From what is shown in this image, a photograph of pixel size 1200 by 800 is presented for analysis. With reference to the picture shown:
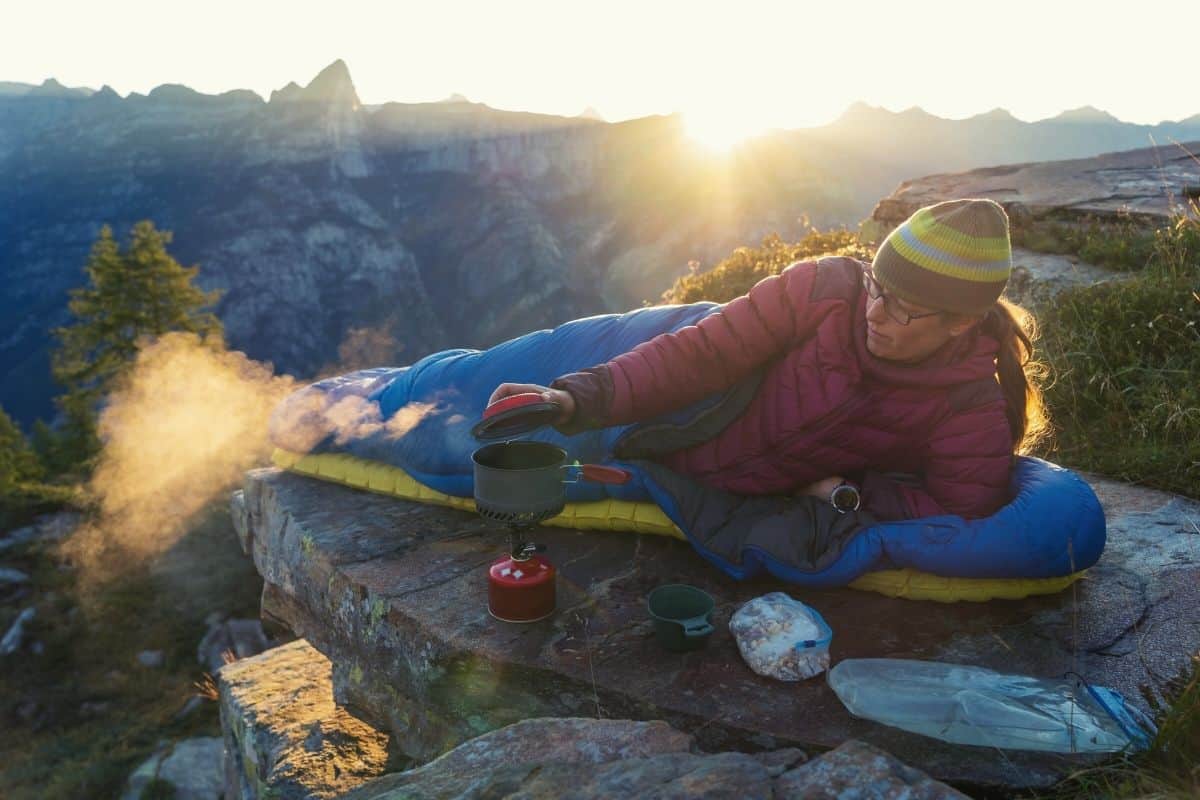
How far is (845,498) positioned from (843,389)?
1.55 feet

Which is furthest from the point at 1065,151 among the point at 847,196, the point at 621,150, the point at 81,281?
the point at 81,281

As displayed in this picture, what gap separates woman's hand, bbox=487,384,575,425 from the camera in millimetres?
2330

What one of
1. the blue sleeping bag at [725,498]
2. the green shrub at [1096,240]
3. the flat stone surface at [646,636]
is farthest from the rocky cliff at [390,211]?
the flat stone surface at [646,636]

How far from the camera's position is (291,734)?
3527 mm

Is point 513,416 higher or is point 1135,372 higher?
point 513,416

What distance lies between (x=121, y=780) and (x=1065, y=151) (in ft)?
429

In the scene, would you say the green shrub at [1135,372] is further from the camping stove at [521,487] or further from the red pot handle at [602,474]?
the camping stove at [521,487]

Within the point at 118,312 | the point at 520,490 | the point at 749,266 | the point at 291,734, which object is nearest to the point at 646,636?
the point at 520,490

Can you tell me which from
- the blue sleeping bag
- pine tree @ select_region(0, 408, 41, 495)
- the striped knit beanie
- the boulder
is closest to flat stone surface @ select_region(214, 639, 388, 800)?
the blue sleeping bag

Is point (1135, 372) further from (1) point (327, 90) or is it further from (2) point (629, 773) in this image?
(1) point (327, 90)

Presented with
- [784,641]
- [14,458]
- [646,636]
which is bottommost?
[14,458]

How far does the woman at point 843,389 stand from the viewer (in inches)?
97.7

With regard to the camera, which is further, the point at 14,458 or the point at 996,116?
the point at 996,116

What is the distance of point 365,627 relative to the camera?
2895 mm
